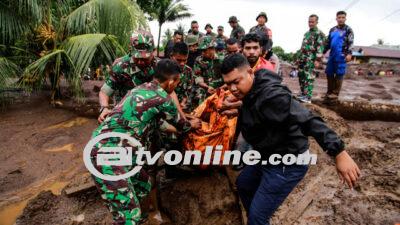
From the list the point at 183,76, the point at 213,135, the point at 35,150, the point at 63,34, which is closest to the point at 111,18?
the point at 63,34

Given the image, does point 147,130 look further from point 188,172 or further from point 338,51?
point 338,51

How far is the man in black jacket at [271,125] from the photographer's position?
6.58 feet

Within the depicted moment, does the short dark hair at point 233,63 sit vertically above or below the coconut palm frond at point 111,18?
below

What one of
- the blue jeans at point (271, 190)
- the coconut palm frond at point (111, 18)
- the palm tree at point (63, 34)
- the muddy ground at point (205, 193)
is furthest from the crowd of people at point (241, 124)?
the coconut palm frond at point (111, 18)

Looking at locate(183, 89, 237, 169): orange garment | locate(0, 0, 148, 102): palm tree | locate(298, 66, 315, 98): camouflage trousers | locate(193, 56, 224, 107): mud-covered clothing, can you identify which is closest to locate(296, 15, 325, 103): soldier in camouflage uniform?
locate(298, 66, 315, 98): camouflage trousers

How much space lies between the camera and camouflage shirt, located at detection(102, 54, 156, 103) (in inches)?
136

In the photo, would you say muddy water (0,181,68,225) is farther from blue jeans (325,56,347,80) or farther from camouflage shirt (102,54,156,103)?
blue jeans (325,56,347,80)

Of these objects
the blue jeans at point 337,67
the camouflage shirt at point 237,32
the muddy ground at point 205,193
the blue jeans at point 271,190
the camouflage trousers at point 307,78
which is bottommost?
the muddy ground at point 205,193

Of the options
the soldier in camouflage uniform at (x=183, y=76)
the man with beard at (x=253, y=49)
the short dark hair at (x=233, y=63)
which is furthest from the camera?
the soldier in camouflage uniform at (x=183, y=76)

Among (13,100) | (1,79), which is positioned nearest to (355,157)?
(1,79)

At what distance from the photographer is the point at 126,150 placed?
2.45 m

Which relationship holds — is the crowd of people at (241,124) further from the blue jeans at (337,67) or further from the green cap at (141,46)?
the blue jeans at (337,67)

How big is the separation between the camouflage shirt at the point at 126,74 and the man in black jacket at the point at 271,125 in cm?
149

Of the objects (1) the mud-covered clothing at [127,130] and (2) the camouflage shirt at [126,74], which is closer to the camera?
(1) the mud-covered clothing at [127,130]
